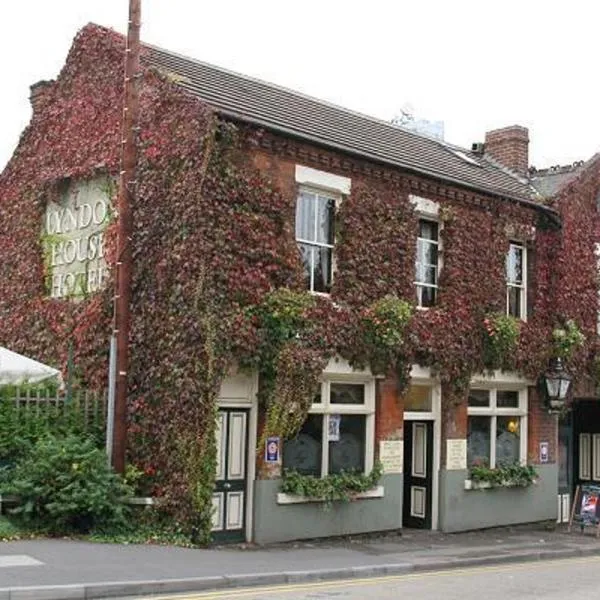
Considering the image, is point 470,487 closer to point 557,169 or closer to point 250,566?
point 250,566

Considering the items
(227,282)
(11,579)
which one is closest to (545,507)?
(227,282)

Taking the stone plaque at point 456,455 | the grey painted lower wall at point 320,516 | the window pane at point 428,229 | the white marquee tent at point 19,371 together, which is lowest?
the grey painted lower wall at point 320,516

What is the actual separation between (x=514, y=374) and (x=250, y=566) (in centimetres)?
871

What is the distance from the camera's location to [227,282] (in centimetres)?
1474

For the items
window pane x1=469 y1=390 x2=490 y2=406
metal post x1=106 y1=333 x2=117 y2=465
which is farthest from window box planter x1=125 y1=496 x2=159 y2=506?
window pane x1=469 y1=390 x2=490 y2=406

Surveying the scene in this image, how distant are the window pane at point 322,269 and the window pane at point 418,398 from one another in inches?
107

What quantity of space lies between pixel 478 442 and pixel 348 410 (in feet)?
12.1

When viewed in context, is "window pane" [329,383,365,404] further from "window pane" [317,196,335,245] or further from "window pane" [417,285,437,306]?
"window pane" [317,196,335,245]

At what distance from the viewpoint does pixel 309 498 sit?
15656 mm

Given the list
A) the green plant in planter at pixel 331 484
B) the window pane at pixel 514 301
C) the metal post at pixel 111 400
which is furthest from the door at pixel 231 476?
the window pane at pixel 514 301

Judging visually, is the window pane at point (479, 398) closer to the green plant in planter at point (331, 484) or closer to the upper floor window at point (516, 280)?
the upper floor window at point (516, 280)

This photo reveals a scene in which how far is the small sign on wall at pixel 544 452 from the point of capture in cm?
2009

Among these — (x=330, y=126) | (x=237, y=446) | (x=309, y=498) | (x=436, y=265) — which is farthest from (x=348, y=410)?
(x=330, y=126)

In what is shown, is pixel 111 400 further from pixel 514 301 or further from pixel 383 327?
pixel 514 301
